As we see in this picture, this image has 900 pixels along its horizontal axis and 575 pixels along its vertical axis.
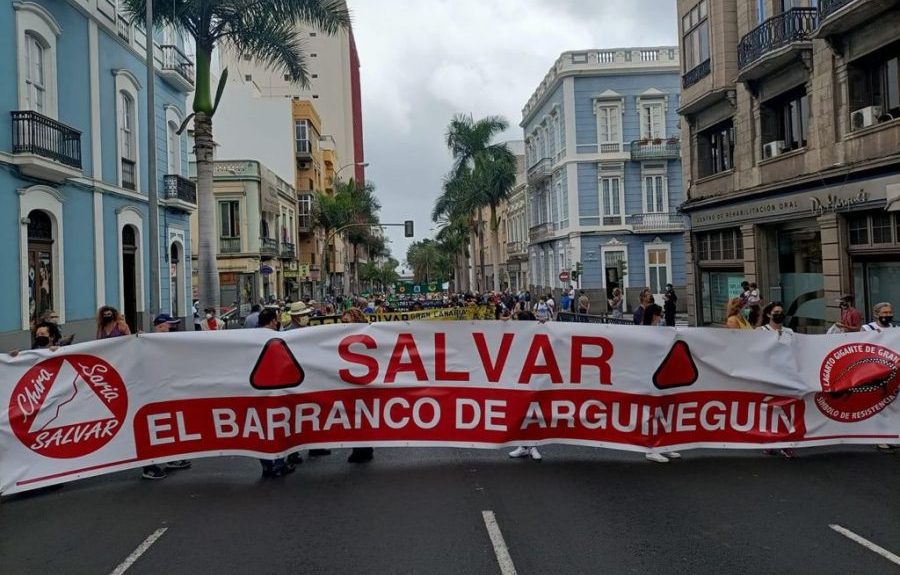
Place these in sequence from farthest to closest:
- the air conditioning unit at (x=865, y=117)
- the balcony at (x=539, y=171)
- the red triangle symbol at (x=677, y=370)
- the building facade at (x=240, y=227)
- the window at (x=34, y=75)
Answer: the balcony at (x=539, y=171), the building facade at (x=240, y=227), the window at (x=34, y=75), the air conditioning unit at (x=865, y=117), the red triangle symbol at (x=677, y=370)

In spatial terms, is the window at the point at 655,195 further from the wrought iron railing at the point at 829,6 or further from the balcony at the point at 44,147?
the balcony at the point at 44,147

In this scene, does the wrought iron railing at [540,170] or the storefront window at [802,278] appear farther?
the wrought iron railing at [540,170]

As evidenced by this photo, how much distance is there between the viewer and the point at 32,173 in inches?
653

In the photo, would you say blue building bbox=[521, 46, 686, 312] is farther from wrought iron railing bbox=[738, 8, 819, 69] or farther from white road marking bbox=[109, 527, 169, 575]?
white road marking bbox=[109, 527, 169, 575]

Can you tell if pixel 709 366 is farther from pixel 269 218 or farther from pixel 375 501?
pixel 269 218

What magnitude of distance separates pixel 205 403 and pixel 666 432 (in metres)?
4.81

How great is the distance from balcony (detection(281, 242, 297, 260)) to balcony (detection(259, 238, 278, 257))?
2224 millimetres

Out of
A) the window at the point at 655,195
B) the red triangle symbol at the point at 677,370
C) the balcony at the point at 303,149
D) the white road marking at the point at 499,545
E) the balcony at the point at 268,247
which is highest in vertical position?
the balcony at the point at 303,149

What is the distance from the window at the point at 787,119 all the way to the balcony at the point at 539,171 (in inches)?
1010

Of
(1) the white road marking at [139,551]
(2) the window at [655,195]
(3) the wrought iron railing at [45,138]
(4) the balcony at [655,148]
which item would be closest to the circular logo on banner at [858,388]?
(1) the white road marking at [139,551]

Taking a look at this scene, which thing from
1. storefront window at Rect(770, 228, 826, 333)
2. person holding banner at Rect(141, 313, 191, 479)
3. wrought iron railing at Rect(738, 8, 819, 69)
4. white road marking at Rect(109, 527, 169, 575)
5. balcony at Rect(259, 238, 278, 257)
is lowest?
white road marking at Rect(109, 527, 169, 575)

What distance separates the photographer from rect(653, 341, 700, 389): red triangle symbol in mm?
7867

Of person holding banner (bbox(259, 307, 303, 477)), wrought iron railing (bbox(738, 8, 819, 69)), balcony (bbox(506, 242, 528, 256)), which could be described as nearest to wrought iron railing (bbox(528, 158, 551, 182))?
balcony (bbox(506, 242, 528, 256))

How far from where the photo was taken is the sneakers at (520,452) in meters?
8.31
